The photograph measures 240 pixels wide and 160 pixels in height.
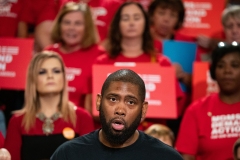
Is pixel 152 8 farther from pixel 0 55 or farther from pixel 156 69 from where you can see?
pixel 0 55

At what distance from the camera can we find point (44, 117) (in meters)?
4.66

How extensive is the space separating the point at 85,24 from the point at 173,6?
95 cm

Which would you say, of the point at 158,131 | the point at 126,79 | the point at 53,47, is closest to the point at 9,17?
the point at 53,47

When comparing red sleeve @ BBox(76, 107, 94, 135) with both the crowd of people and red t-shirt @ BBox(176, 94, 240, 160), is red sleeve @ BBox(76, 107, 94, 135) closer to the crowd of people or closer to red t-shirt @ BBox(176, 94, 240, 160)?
the crowd of people

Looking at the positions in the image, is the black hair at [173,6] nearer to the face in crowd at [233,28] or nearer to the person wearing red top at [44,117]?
the face in crowd at [233,28]

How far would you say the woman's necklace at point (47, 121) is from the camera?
4598mm

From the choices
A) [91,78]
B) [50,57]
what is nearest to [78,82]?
[91,78]

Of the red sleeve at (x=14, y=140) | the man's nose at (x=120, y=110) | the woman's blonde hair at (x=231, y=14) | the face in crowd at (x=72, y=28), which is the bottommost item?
the red sleeve at (x=14, y=140)

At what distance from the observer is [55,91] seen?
4746 millimetres

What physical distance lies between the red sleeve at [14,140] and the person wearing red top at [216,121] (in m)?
1.24

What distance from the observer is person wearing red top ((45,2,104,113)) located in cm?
531

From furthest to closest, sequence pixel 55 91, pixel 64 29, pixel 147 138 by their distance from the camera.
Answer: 1. pixel 64 29
2. pixel 55 91
3. pixel 147 138


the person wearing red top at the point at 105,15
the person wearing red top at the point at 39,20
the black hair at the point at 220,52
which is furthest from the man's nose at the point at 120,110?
the person wearing red top at the point at 105,15

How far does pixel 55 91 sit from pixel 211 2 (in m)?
2.17
